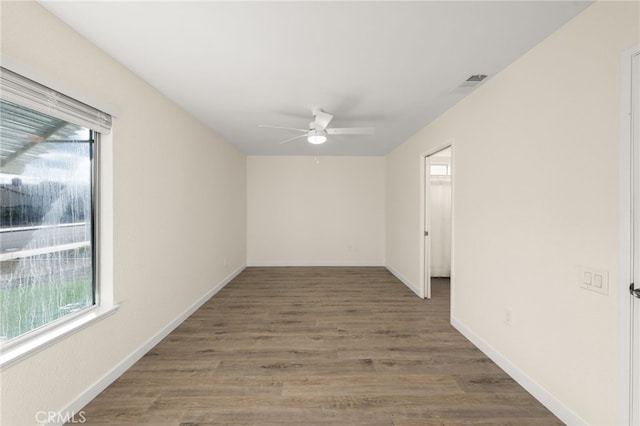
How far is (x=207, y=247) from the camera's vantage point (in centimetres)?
374

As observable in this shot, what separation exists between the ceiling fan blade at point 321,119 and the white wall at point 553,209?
4.76 feet

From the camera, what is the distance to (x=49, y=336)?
4.98 ft

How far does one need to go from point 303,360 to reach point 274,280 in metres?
2.61

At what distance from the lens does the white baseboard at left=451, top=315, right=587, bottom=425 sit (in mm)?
1600

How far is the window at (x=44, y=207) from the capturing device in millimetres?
1396

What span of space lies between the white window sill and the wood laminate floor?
57 centimetres

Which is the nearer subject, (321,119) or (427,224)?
(321,119)

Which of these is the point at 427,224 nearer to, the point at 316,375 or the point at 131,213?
the point at 316,375

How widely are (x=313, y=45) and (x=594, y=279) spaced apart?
227 cm

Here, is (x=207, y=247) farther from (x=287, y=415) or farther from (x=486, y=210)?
(x=486, y=210)

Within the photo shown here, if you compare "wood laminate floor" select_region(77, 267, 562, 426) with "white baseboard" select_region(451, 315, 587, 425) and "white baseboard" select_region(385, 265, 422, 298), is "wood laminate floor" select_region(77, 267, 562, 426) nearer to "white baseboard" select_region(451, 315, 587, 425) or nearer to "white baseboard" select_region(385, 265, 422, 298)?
"white baseboard" select_region(451, 315, 587, 425)

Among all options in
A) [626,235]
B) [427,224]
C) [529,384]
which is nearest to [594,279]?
Result: [626,235]

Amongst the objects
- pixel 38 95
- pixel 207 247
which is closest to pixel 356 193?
pixel 207 247

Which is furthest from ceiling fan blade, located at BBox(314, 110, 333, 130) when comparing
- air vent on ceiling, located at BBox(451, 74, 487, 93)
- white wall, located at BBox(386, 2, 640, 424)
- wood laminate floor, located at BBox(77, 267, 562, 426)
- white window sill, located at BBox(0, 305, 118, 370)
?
white window sill, located at BBox(0, 305, 118, 370)
